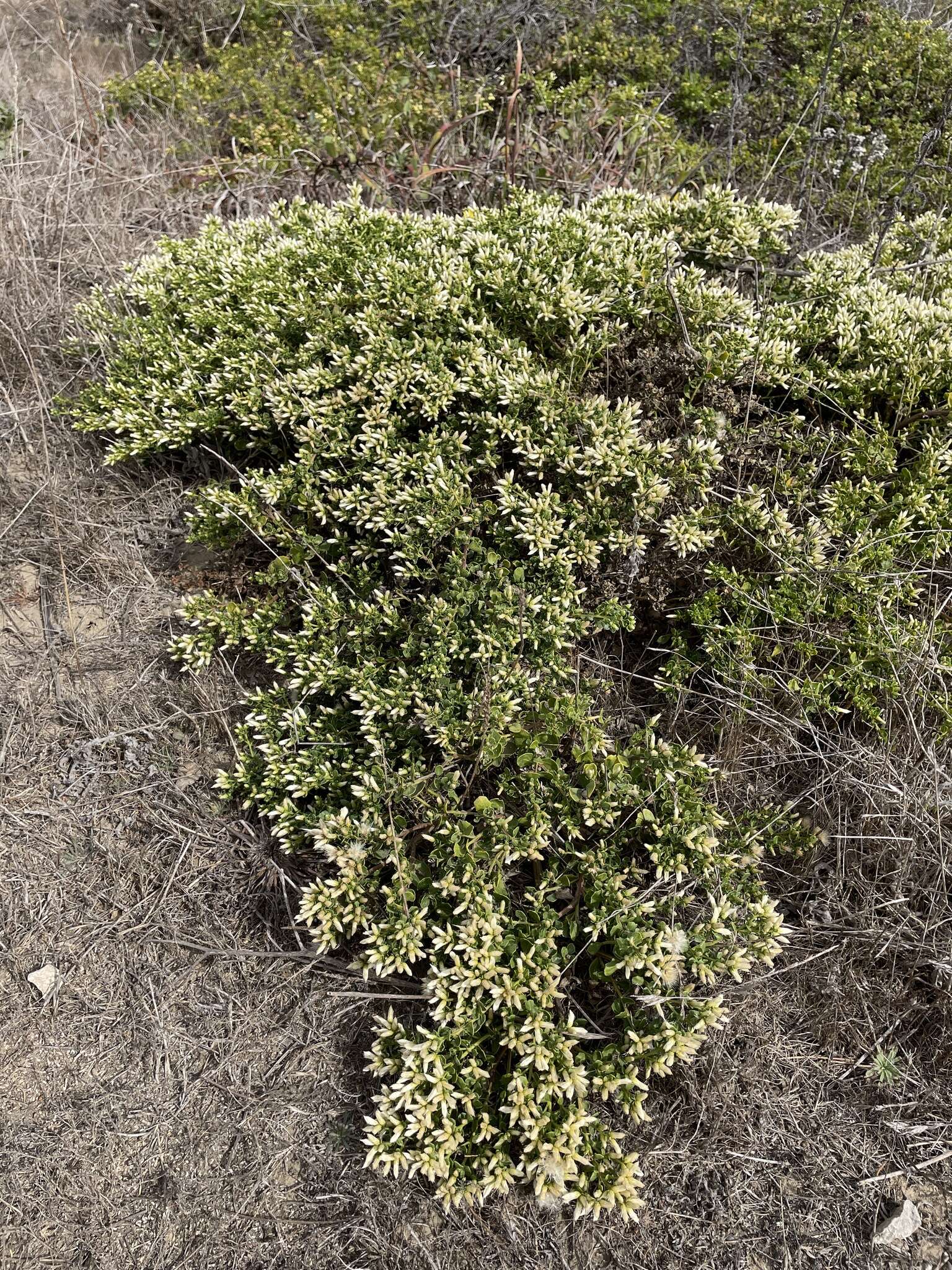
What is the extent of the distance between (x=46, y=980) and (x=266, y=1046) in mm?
717

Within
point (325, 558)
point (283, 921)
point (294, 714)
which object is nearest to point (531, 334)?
point (325, 558)

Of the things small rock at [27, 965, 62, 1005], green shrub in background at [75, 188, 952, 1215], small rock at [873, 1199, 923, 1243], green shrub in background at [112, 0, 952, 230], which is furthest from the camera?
green shrub in background at [112, 0, 952, 230]

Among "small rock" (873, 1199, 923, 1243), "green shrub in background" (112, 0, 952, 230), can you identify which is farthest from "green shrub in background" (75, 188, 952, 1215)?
"green shrub in background" (112, 0, 952, 230)

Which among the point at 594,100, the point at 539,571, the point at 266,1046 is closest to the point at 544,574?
the point at 539,571

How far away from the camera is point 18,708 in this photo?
9.83ft

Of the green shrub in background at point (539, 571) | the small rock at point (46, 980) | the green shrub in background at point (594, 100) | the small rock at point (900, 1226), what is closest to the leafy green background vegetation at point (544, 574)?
the green shrub in background at point (539, 571)

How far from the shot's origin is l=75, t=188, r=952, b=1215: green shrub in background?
7.18 feet

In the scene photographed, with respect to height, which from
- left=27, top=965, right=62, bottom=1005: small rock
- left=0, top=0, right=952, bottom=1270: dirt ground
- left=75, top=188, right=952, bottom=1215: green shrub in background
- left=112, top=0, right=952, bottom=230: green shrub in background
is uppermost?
left=112, top=0, right=952, bottom=230: green shrub in background

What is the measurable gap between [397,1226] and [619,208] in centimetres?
373

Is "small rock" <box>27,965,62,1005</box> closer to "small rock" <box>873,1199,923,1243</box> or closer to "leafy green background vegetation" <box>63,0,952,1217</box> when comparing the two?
"leafy green background vegetation" <box>63,0,952,1217</box>

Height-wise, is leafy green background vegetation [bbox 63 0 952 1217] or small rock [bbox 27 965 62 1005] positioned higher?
leafy green background vegetation [bbox 63 0 952 1217]

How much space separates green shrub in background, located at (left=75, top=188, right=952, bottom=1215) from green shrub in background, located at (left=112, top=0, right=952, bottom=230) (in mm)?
1074

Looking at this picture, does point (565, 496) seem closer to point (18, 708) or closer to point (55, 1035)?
point (18, 708)

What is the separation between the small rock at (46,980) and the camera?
8.06 feet
